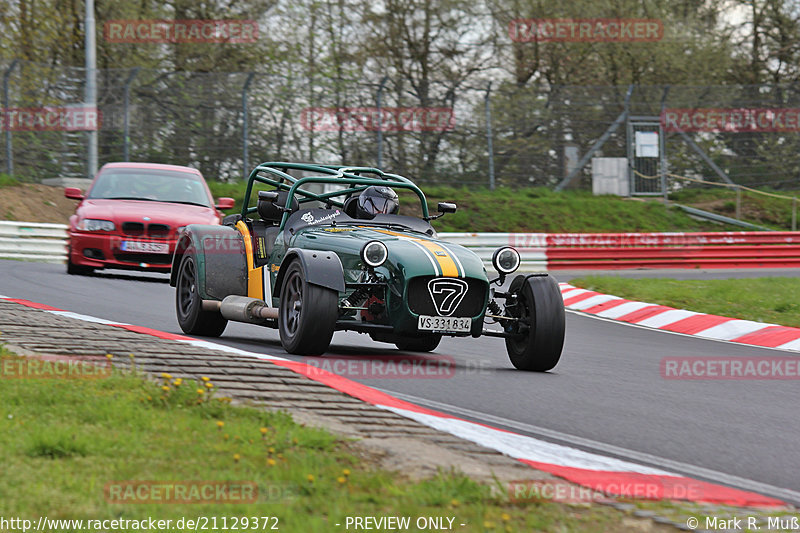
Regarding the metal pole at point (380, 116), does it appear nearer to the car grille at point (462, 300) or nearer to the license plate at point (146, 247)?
the license plate at point (146, 247)

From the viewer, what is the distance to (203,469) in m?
4.53

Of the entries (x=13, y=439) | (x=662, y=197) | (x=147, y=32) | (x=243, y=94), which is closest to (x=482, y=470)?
(x=13, y=439)

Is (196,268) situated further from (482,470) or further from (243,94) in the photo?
(243,94)

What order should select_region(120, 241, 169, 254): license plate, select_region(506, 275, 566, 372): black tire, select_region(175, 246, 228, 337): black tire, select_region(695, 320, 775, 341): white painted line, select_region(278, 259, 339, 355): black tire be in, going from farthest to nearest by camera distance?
select_region(120, 241, 169, 254): license plate
select_region(695, 320, 775, 341): white painted line
select_region(175, 246, 228, 337): black tire
select_region(506, 275, 566, 372): black tire
select_region(278, 259, 339, 355): black tire

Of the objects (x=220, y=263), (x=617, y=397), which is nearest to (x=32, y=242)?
(x=220, y=263)

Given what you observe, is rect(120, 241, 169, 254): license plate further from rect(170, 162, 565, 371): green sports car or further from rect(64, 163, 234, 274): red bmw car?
rect(170, 162, 565, 371): green sports car

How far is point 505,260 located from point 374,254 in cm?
124

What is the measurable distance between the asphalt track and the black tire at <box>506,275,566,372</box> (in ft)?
0.52

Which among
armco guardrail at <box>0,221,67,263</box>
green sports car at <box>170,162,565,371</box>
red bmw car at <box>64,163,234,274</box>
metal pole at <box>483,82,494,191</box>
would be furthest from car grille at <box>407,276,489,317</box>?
metal pole at <box>483,82,494,191</box>

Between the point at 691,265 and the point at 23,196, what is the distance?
14.8 m

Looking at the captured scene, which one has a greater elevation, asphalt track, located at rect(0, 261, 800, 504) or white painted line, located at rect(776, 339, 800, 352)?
asphalt track, located at rect(0, 261, 800, 504)

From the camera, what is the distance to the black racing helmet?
9492mm

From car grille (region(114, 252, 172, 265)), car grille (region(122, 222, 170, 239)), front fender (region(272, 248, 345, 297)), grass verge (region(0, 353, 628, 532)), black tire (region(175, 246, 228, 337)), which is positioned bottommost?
grass verge (region(0, 353, 628, 532))

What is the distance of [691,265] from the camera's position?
23.4 meters
